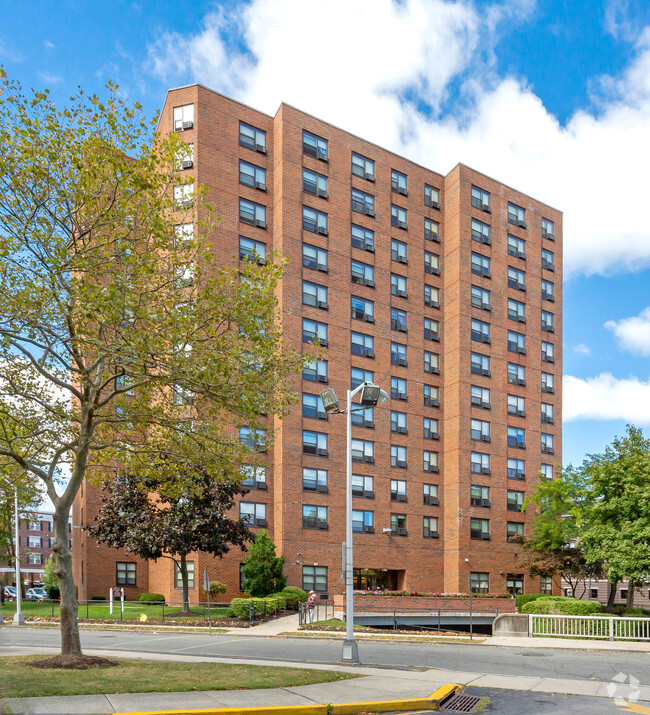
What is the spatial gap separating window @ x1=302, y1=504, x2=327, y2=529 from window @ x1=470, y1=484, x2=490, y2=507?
13.6 meters

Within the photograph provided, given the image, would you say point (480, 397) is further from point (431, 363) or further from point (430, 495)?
point (430, 495)

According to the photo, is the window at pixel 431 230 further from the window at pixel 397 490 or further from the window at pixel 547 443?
the window at pixel 397 490

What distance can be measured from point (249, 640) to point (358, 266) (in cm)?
3276

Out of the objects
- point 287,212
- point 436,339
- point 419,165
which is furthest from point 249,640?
point 419,165

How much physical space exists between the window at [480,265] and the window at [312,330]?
16188 mm

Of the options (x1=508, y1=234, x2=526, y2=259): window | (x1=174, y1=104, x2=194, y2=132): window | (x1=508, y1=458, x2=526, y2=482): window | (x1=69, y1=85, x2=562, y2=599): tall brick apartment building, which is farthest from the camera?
(x1=508, y1=234, x2=526, y2=259): window

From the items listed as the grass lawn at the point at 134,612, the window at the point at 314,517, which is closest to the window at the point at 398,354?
the window at the point at 314,517

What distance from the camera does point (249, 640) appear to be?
88.7ft

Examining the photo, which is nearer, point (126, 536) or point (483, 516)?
point (126, 536)

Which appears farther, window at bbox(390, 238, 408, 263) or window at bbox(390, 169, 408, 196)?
window at bbox(390, 169, 408, 196)

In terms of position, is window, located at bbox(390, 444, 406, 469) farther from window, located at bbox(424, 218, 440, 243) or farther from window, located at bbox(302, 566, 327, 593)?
window, located at bbox(424, 218, 440, 243)

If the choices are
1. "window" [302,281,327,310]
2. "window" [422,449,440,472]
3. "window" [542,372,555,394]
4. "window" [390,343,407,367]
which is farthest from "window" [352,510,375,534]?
"window" [542,372,555,394]

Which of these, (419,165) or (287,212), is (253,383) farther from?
(419,165)

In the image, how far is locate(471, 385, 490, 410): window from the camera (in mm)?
57875
